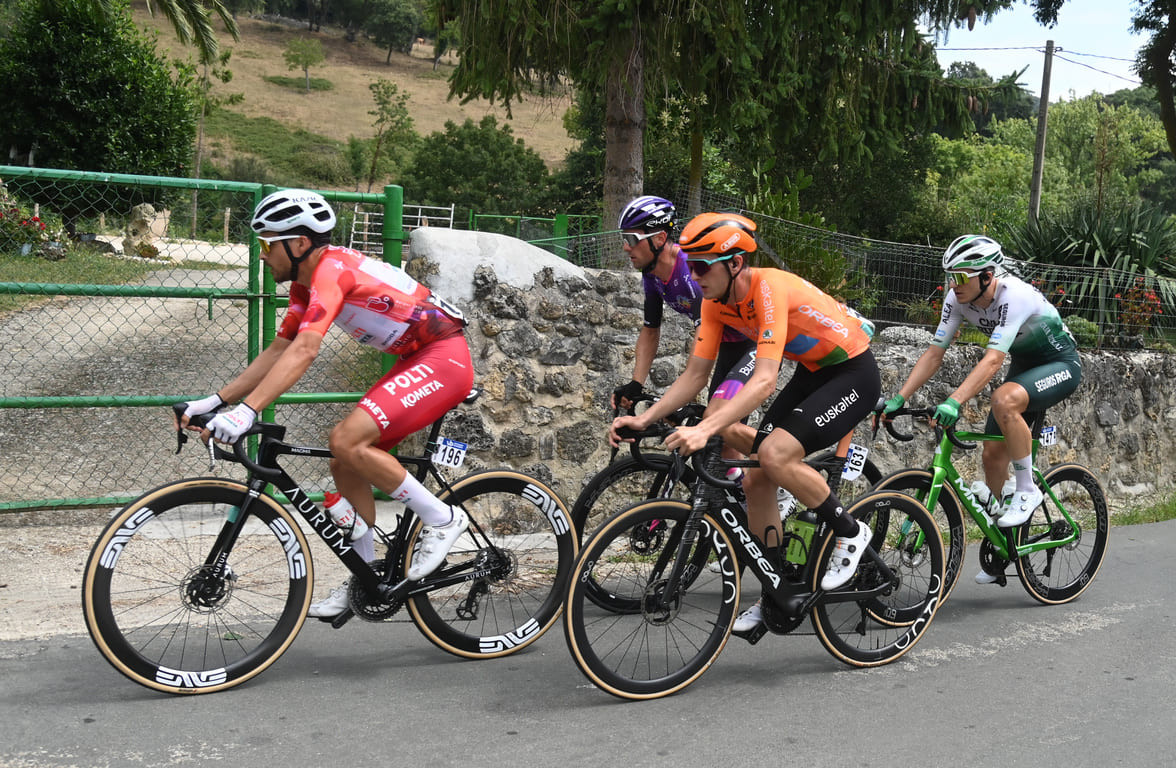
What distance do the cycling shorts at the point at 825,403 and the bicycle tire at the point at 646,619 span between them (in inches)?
25.2

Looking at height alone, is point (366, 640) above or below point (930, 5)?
below

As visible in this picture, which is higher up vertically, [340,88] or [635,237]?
[340,88]

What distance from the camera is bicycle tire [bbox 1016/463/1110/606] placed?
621 cm

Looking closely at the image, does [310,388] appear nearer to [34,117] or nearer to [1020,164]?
[34,117]

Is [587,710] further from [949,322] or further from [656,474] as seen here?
[949,322]

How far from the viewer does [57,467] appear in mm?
8203

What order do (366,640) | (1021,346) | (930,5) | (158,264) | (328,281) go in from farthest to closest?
(930,5)
(158,264)
(1021,346)
(366,640)
(328,281)

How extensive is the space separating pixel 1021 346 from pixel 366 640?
4.12m

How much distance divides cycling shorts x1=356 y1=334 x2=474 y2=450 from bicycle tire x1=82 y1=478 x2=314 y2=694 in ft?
1.90

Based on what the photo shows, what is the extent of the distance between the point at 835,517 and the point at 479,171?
44418mm

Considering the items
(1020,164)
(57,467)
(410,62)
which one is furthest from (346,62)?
(57,467)

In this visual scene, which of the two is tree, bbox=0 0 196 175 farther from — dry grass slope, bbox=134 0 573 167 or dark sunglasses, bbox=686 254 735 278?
dry grass slope, bbox=134 0 573 167

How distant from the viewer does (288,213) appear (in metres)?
4.38

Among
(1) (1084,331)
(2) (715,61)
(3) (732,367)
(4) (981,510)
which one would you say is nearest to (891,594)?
(4) (981,510)
